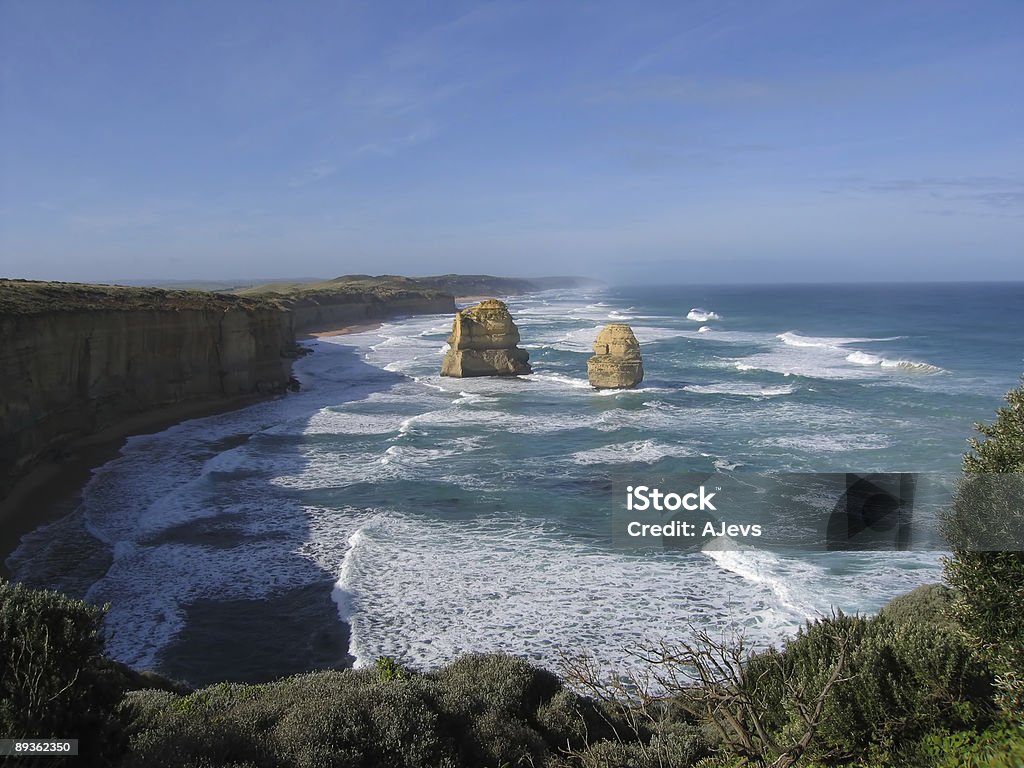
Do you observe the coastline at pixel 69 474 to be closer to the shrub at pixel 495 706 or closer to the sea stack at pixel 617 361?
the shrub at pixel 495 706

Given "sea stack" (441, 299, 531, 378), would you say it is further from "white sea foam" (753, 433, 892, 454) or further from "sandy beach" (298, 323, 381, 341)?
"sandy beach" (298, 323, 381, 341)

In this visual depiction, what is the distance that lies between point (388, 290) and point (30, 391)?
281ft

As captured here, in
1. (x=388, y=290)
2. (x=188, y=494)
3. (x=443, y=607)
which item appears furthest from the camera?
(x=388, y=290)

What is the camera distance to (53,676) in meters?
5.27

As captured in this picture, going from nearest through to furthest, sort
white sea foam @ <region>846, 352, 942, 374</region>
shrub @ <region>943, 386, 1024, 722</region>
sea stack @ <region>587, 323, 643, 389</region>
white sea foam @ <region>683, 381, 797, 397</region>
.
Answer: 1. shrub @ <region>943, 386, 1024, 722</region>
2. white sea foam @ <region>683, 381, 797, 397</region>
3. sea stack @ <region>587, 323, 643, 389</region>
4. white sea foam @ <region>846, 352, 942, 374</region>

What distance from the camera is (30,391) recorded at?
23.1m

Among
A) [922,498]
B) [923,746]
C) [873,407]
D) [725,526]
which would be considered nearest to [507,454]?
[725,526]

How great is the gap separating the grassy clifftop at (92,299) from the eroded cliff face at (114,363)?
0.41 feet

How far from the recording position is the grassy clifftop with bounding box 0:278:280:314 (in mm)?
25281

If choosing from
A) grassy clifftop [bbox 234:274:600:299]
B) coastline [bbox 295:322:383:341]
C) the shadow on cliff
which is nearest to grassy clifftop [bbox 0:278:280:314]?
the shadow on cliff

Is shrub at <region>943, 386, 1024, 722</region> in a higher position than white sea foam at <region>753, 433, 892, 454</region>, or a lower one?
higher

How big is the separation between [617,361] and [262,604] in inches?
1006

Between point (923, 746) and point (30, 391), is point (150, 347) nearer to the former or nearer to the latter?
point (30, 391)

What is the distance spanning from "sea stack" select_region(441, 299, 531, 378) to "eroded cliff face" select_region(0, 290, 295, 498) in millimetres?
10189
